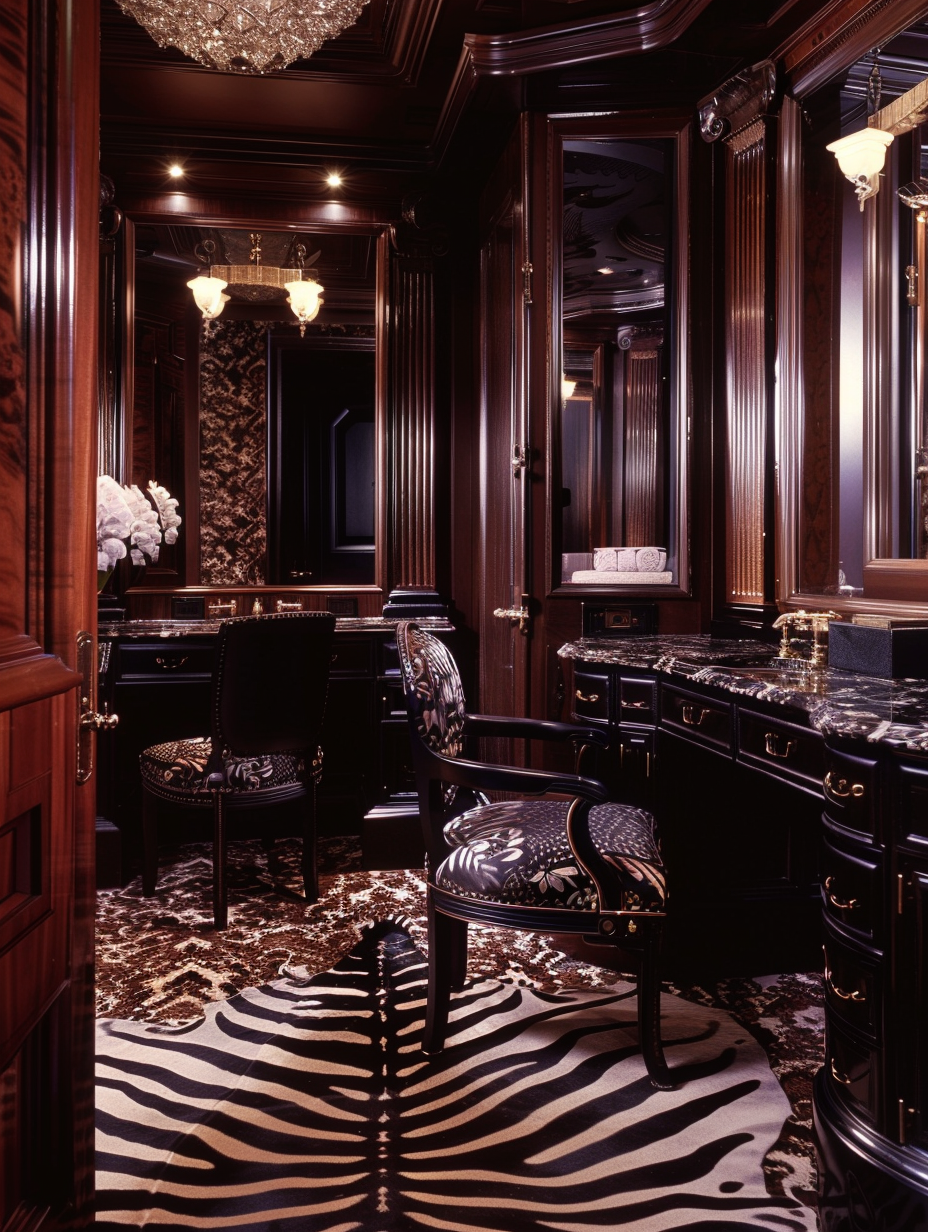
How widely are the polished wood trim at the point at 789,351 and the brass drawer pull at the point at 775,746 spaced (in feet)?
2.97

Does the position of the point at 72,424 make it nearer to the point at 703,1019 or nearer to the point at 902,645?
the point at 902,645

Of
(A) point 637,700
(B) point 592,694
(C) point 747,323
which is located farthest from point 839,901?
(C) point 747,323

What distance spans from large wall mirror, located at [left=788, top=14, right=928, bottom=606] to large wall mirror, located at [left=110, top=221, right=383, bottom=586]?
81.3 inches

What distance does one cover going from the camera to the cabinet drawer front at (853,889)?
151 centimetres

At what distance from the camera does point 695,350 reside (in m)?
3.24

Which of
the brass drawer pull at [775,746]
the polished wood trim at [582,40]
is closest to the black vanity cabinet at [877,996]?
the brass drawer pull at [775,746]

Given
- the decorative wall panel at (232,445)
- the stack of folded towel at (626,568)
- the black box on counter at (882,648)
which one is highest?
the decorative wall panel at (232,445)

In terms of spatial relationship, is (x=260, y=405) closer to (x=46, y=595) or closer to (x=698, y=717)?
(x=698, y=717)

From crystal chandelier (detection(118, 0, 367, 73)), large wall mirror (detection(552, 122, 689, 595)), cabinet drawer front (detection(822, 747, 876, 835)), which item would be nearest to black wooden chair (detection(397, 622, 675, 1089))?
cabinet drawer front (detection(822, 747, 876, 835))

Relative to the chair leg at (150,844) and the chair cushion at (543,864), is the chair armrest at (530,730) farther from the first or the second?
the chair leg at (150,844)

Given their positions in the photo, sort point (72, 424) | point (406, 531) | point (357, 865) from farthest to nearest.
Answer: point (406, 531) → point (357, 865) → point (72, 424)

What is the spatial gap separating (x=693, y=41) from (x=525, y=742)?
2391 millimetres

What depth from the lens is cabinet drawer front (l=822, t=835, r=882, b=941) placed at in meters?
1.51

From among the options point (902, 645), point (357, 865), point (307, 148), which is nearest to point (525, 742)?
point (357, 865)
